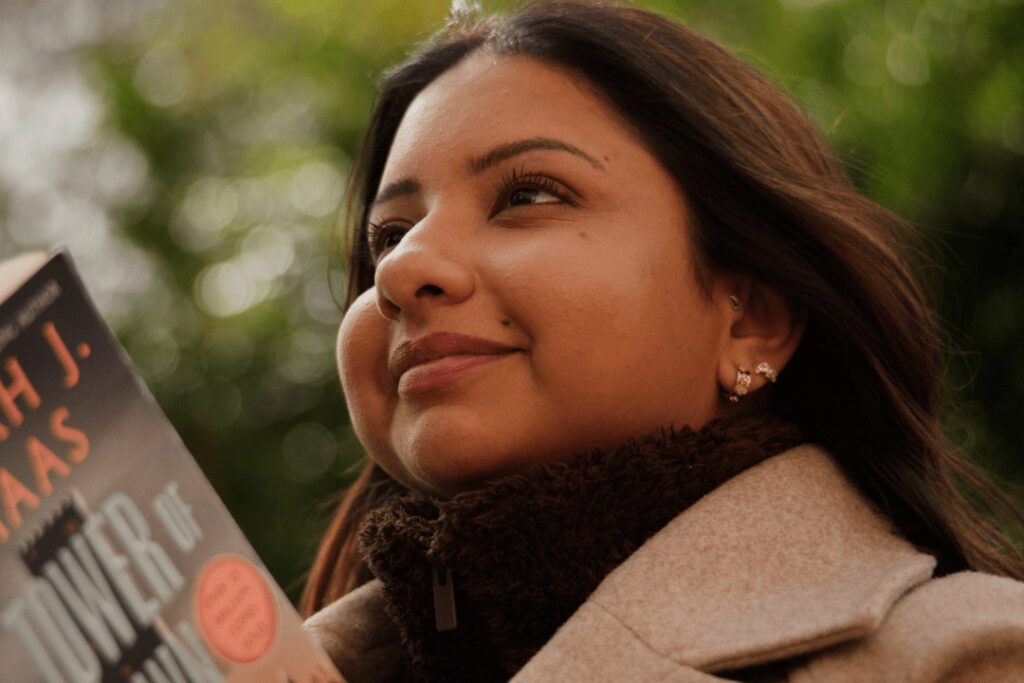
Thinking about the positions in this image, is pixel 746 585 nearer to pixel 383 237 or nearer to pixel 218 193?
pixel 383 237

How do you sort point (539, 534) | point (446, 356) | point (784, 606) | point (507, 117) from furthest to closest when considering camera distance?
point (507, 117) → point (446, 356) → point (539, 534) → point (784, 606)

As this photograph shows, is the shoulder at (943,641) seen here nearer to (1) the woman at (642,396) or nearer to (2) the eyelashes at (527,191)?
(1) the woman at (642,396)

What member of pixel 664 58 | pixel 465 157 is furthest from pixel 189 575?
pixel 664 58

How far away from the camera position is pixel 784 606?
1348 mm

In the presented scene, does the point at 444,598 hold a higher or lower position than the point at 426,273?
lower

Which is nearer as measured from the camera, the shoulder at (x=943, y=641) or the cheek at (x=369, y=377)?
the shoulder at (x=943, y=641)

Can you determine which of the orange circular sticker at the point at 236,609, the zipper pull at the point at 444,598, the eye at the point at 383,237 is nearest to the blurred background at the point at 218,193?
the eye at the point at 383,237

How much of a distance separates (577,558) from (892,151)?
3.55 m

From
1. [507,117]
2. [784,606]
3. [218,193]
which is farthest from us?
[218,193]

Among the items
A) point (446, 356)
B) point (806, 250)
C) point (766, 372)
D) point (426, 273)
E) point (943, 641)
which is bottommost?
point (943, 641)

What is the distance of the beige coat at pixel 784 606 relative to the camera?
4.09ft

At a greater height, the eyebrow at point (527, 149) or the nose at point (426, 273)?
the eyebrow at point (527, 149)

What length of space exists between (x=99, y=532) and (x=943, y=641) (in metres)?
0.89

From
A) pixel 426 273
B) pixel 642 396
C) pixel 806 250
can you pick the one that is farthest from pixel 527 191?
pixel 806 250
